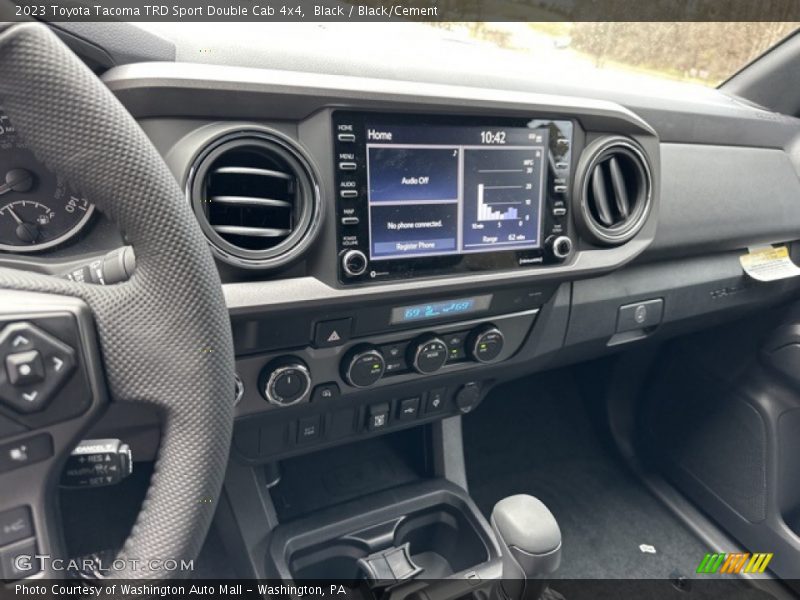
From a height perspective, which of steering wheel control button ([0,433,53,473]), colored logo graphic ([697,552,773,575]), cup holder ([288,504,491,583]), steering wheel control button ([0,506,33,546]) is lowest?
colored logo graphic ([697,552,773,575])

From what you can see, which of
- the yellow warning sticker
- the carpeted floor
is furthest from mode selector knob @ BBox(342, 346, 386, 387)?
the yellow warning sticker

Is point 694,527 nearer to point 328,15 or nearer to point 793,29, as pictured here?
point 793,29

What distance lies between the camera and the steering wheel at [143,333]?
0.49 meters

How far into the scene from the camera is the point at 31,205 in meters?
0.73

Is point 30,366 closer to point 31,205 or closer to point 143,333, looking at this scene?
point 143,333

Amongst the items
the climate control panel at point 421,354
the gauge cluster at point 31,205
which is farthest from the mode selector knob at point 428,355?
the gauge cluster at point 31,205

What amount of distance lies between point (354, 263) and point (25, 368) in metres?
0.45

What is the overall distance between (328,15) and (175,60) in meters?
0.39

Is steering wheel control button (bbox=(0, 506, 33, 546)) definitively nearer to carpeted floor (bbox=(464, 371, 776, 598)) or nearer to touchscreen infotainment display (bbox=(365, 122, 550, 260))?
touchscreen infotainment display (bbox=(365, 122, 550, 260))

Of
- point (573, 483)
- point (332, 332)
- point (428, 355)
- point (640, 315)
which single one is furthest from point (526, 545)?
point (573, 483)

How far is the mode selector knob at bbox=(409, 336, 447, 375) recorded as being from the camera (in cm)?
103

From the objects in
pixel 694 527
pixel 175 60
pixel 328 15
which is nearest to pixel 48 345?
pixel 175 60

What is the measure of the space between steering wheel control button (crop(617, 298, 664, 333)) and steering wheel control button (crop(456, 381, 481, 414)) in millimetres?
371

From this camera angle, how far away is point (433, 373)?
1.09 meters
